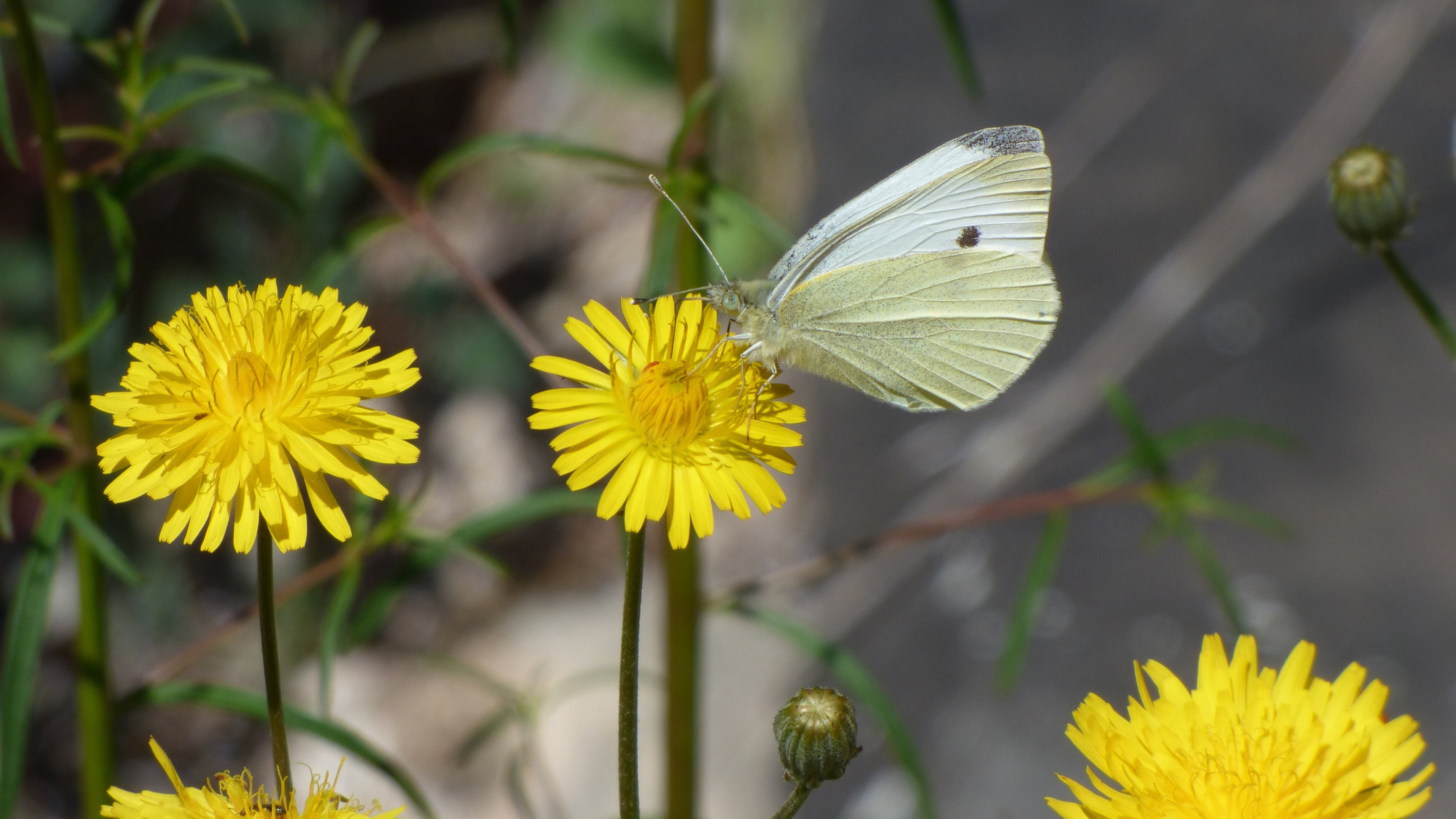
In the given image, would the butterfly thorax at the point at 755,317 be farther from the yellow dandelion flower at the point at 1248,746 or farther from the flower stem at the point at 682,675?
the yellow dandelion flower at the point at 1248,746

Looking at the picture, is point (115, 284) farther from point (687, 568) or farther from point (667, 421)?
point (687, 568)

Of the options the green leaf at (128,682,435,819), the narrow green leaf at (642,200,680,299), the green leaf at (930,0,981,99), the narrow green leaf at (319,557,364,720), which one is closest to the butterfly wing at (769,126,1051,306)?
the green leaf at (930,0,981,99)

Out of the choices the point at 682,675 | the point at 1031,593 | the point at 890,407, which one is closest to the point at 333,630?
the point at 682,675

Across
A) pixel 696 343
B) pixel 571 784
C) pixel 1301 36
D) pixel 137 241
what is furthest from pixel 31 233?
pixel 1301 36

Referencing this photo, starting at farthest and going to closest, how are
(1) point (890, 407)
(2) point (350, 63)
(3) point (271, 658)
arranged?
(1) point (890, 407)
(2) point (350, 63)
(3) point (271, 658)

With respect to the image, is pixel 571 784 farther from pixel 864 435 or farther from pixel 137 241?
pixel 137 241
